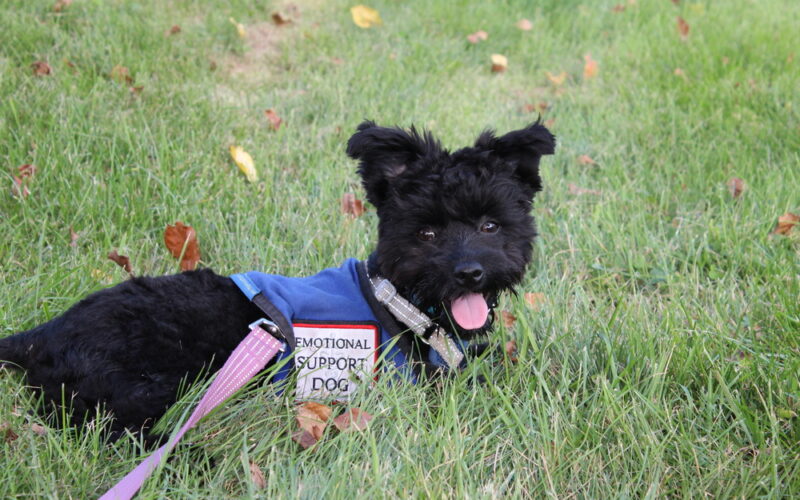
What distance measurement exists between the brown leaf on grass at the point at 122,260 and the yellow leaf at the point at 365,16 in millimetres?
4661

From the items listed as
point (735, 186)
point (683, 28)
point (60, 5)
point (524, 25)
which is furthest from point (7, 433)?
point (683, 28)

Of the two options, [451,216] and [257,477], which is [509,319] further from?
[257,477]

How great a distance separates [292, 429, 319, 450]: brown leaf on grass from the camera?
2.75 m

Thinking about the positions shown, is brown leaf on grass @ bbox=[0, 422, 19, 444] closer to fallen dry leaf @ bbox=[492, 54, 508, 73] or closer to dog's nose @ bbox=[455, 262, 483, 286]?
dog's nose @ bbox=[455, 262, 483, 286]

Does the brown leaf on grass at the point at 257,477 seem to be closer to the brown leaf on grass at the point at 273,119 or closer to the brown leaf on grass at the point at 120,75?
the brown leaf on grass at the point at 273,119

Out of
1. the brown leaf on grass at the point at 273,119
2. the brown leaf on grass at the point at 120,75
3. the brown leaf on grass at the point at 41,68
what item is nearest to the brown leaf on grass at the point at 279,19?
the brown leaf on grass at the point at 273,119

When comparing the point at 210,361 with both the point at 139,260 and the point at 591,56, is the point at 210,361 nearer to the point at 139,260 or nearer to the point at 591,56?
the point at 139,260

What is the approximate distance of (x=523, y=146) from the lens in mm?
3203

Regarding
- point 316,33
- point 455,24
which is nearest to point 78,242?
point 316,33

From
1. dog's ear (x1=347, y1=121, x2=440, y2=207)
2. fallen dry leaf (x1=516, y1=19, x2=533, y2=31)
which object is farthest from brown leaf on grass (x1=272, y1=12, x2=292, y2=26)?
dog's ear (x1=347, y1=121, x2=440, y2=207)

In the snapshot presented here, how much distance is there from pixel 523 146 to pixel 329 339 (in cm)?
134

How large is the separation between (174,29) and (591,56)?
460cm

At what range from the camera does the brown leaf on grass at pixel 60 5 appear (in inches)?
247

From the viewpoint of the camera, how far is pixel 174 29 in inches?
258
